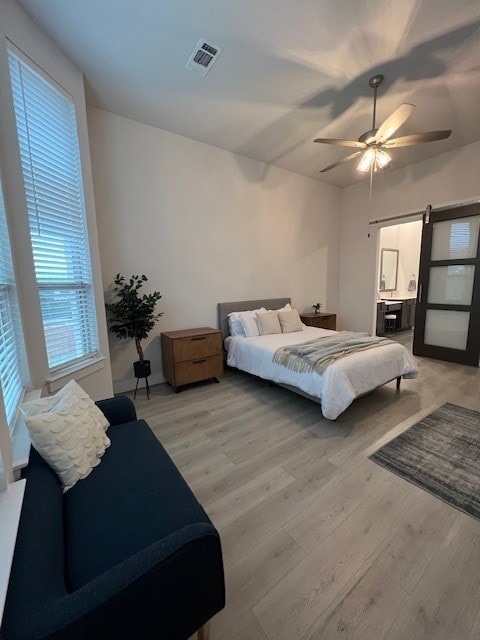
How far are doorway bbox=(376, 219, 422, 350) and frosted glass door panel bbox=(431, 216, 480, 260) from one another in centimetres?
177

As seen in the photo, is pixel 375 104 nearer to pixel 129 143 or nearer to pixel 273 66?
pixel 273 66

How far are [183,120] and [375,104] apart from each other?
2061 millimetres

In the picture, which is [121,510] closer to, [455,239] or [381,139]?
[381,139]

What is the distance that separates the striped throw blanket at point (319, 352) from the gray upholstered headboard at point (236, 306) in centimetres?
120

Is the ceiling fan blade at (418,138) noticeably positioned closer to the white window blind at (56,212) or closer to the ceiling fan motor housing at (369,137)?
the ceiling fan motor housing at (369,137)

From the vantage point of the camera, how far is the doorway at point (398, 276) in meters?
5.99

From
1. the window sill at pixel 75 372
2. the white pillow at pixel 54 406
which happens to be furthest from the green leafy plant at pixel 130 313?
the white pillow at pixel 54 406

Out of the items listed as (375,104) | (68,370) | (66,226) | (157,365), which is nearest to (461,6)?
(375,104)

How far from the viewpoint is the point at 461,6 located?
174cm

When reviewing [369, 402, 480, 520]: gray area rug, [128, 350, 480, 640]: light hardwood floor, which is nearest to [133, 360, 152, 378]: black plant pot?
[128, 350, 480, 640]: light hardwood floor

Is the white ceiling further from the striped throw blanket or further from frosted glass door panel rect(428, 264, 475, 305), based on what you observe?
the striped throw blanket

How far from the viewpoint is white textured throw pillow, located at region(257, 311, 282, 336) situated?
3.69 metres

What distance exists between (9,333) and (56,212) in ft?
3.38

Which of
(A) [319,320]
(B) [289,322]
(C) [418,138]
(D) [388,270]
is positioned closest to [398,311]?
(D) [388,270]
